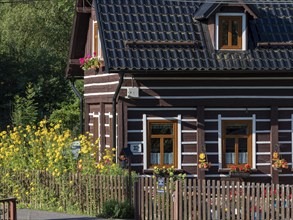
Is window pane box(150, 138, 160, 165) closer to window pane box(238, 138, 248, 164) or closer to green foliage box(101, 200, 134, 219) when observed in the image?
window pane box(238, 138, 248, 164)

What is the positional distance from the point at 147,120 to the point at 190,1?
3.78 meters

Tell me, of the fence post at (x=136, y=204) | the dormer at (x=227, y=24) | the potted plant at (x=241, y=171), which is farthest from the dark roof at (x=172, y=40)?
the fence post at (x=136, y=204)

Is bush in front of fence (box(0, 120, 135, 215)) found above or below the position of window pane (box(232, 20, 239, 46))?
below

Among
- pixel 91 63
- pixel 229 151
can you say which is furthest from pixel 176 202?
pixel 91 63

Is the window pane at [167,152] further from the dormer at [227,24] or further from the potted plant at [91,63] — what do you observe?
the potted plant at [91,63]

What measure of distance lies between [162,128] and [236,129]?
2098mm

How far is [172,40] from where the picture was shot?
26172 mm

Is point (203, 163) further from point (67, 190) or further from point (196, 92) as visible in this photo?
point (67, 190)

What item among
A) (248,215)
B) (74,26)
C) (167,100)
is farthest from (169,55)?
(248,215)

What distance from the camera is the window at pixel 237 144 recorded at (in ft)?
88.0

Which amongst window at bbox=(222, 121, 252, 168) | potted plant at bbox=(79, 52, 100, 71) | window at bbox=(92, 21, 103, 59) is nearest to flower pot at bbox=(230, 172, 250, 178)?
window at bbox=(222, 121, 252, 168)

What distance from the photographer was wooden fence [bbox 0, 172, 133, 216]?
2103 centimetres

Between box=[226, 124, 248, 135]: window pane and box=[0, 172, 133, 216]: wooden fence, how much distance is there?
21.2 feet

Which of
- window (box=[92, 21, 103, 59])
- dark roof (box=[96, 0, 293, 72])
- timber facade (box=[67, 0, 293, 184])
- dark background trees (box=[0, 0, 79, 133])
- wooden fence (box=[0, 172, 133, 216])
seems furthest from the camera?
dark background trees (box=[0, 0, 79, 133])
